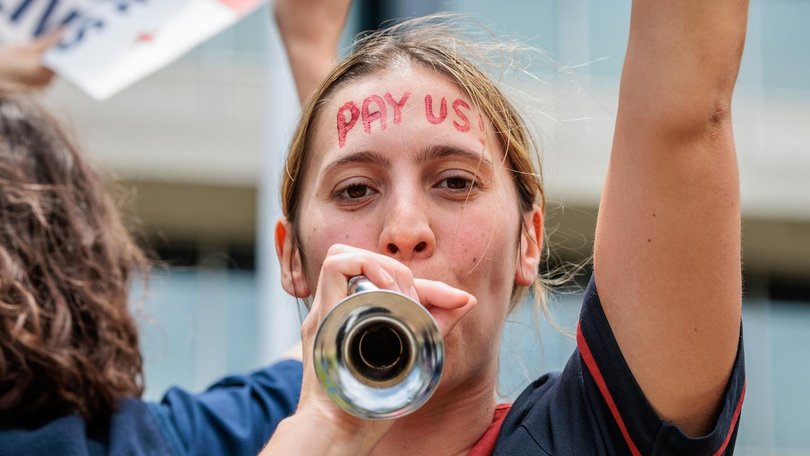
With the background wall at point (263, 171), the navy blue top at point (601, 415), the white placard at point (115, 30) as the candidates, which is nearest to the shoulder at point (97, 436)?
the navy blue top at point (601, 415)

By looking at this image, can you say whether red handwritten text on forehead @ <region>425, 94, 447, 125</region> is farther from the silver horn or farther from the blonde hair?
the silver horn

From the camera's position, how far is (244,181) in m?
14.9

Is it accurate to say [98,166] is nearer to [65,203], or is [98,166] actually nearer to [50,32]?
[65,203]

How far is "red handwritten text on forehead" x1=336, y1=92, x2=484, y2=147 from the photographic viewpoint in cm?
237

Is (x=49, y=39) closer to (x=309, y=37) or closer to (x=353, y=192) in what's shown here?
(x=309, y=37)

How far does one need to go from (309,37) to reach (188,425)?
39.4 inches

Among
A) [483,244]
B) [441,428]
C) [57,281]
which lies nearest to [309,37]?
[57,281]

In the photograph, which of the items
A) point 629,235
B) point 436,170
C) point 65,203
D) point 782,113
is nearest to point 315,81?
point 65,203

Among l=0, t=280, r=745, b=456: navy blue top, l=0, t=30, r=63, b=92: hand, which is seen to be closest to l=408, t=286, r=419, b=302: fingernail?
l=0, t=280, r=745, b=456: navy blue top

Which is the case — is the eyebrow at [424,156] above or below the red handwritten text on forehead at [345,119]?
below

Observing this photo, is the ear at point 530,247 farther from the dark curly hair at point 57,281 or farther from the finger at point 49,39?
the finger at point 49,39

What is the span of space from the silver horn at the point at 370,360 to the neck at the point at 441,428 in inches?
13.2

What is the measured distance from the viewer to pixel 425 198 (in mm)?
2283

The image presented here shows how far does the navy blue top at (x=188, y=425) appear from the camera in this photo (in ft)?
9.39
